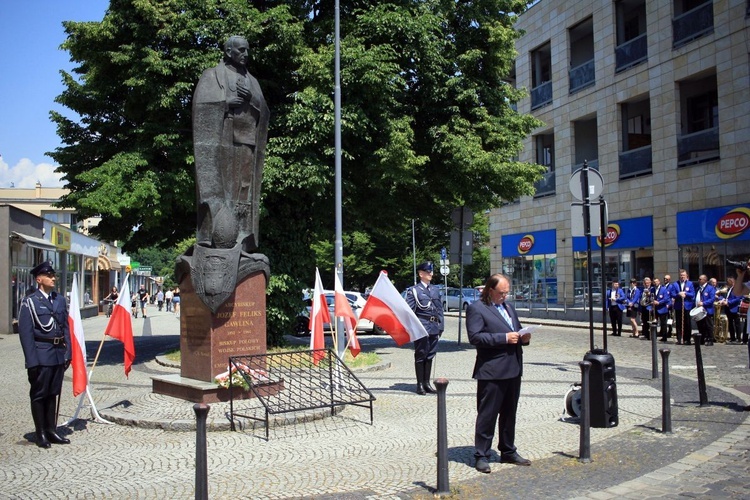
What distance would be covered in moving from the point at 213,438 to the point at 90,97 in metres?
11.7

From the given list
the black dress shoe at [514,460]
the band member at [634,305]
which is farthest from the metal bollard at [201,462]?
the band member at [634,305]

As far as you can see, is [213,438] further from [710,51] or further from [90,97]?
[710,51]

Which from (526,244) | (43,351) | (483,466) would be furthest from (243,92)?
(526,244)

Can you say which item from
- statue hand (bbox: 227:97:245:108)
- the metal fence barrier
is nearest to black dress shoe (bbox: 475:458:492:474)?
the metal fence barrier

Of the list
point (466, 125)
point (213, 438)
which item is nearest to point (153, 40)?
point (466, 125)

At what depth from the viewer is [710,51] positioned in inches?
969

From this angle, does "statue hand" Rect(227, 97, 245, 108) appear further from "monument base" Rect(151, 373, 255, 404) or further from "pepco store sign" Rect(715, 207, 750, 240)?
"pepco store sign" Rect(715, 207, 750, 240)

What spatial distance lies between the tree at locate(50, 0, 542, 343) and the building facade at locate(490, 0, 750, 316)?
2.92 metres

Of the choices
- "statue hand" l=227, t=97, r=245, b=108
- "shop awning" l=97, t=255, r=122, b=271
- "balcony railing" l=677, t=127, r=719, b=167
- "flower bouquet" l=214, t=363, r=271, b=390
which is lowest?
"flower bouquet" l=214, t=363, r=271, b=390

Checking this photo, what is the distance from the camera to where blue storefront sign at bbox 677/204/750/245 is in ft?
75.9

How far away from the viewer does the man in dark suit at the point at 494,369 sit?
6531 millimetres

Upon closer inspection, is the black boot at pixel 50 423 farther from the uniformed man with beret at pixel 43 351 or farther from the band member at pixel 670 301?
the band member at pixel 670 301

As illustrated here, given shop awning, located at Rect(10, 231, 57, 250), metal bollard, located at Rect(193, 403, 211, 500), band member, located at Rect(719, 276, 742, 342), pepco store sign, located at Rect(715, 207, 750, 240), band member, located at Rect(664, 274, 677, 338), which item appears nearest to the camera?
metal bollard, located at Rect(193, 403, 211, 500)

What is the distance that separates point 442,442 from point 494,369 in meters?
1.19
